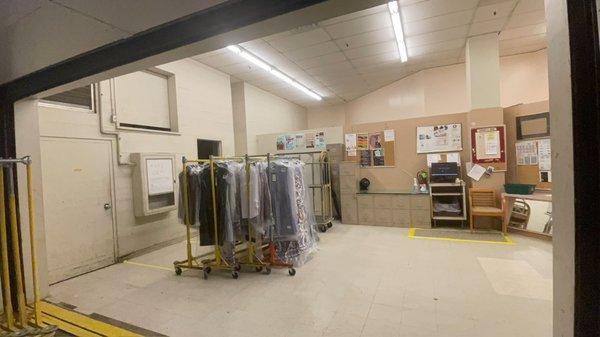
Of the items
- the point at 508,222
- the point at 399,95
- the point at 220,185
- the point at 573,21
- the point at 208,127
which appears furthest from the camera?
the point at 399,95

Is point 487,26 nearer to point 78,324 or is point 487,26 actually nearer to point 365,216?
point 365,216

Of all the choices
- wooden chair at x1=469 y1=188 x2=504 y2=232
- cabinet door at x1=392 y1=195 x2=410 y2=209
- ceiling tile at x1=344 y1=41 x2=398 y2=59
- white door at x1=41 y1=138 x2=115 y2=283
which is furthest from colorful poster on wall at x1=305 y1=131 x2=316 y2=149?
white door at x1=41 y1=138 x2=115 y2=283

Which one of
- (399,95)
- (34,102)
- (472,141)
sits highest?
(399,95)

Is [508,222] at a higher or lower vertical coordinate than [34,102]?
lower

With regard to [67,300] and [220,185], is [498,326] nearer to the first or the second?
[220,185]

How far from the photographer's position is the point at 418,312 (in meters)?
2.51

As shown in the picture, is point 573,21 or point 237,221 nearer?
point 573,21

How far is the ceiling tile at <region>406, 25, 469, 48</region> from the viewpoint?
5066 millimetres

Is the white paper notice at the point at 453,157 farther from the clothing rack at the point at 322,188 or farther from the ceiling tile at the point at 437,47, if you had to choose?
the clothing rack at the point at 322,188

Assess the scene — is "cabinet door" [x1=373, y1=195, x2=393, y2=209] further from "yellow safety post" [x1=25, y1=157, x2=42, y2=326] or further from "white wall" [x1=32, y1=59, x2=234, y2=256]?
"yellow safety post" [x1=25, y1=157, x2=42, y2=326]

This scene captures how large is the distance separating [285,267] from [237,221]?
86 cm

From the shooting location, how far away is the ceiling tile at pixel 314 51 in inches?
215

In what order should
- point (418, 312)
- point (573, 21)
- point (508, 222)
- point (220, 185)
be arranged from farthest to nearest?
1. point (508, 222)
2. point (220, 185)
3. point (418, 312)
4. point (573, 21)

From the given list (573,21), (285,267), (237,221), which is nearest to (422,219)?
(285,267)
